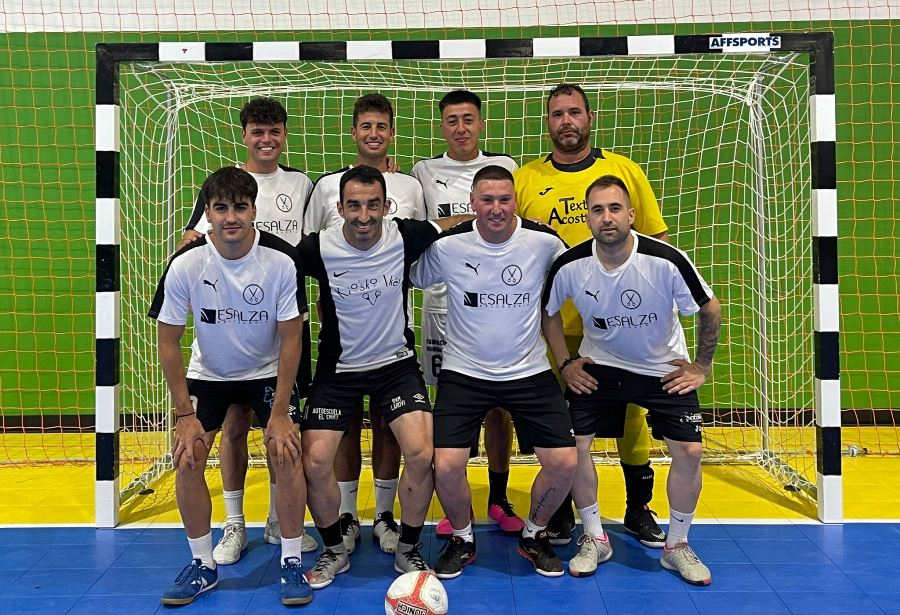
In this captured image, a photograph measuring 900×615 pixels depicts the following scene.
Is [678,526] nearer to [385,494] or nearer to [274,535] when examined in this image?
[385,494]

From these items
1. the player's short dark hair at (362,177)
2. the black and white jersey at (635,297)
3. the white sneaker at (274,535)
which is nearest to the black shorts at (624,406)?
the black and white jersey at (635,297)

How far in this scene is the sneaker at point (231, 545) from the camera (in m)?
3.93

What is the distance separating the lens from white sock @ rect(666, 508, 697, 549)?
377 cm

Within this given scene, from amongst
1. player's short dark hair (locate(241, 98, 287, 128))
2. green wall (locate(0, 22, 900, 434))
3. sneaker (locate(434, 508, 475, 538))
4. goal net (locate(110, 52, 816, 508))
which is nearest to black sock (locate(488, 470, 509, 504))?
sneaker (locate(434, 508, 475, 538))

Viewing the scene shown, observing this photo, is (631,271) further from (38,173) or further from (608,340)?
(38,173)

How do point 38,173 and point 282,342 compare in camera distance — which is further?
point 38,173

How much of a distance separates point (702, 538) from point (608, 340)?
1.26m

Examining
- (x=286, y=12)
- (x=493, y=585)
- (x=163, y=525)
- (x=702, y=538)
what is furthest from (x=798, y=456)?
(x=286, y=12)

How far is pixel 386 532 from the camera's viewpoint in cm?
409

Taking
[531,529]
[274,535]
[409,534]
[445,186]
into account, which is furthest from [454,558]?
[445,186]

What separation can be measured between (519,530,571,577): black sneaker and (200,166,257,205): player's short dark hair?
212cm

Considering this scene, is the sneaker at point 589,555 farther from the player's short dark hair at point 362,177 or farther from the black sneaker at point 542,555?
the player's short dark hair at point 362,177

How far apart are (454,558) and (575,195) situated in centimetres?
197

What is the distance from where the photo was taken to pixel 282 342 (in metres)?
3.56
